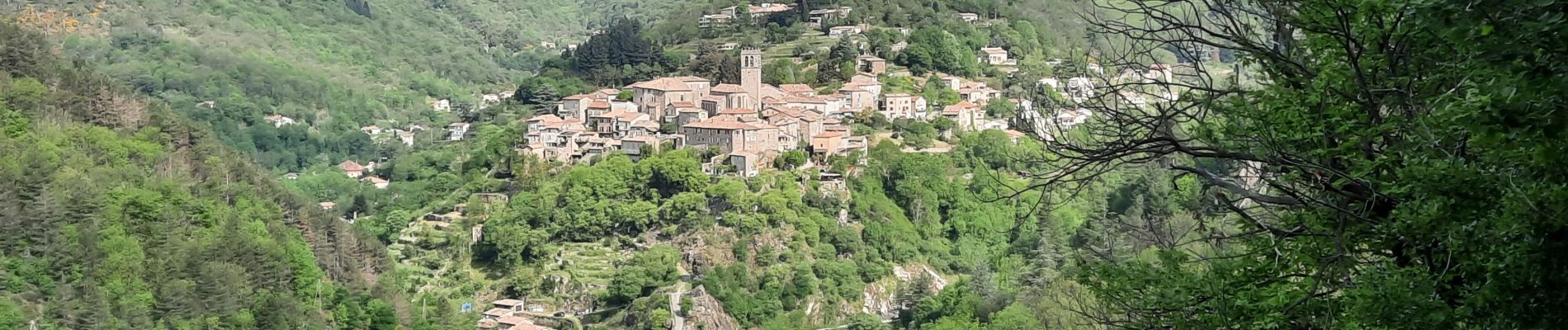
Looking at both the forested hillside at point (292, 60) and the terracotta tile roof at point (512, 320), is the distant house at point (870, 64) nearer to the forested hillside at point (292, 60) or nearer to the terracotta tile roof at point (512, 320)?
the terracotta tile roof at point (512, 320)

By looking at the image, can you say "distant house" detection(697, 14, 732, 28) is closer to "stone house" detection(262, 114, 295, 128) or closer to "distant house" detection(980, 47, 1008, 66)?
"distant house" detection(980, 47, 1008, 66)

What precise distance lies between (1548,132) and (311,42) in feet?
327

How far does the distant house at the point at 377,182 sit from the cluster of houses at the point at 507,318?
63.8 feet

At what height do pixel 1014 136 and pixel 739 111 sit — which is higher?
pixel 739 111

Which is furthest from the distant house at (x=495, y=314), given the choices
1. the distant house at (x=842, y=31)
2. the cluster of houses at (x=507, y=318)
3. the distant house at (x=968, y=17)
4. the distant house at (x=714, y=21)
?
the distant house at (x=968, y=17)

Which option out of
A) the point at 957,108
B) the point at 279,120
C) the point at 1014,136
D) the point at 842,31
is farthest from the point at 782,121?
the point at 279,120

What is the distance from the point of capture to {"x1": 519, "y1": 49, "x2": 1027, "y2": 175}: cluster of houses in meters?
40.4

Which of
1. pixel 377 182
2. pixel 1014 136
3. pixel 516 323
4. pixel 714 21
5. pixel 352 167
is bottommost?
pixel 352 167

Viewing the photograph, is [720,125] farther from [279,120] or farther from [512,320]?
[279,120]

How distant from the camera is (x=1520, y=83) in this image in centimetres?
388

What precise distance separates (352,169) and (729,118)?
87.2 ft

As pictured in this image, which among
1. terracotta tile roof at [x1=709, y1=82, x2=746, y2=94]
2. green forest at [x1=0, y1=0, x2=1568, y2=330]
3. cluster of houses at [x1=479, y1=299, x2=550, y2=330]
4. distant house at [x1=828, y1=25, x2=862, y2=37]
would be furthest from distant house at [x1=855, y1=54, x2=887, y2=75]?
cluster of houses at [x1=479, y1=299, x2=550, y2=330]

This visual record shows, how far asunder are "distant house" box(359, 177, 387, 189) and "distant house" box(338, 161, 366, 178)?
4.14m

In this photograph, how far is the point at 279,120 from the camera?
77062 mm
